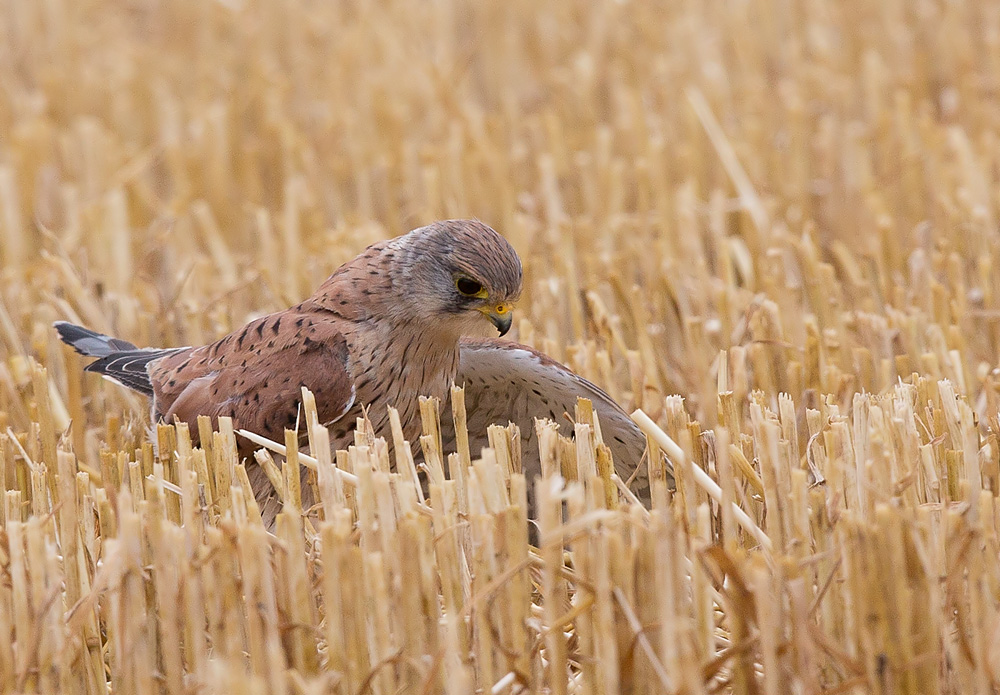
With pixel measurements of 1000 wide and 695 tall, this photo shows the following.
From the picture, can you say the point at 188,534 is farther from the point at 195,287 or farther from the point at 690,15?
the point at 690,15

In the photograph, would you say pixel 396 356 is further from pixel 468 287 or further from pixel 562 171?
pixel 562 171

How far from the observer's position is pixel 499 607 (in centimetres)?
237

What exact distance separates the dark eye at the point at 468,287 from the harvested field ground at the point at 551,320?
50 cm

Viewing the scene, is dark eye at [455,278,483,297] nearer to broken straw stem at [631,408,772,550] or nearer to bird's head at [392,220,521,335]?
bird's head at [392,220,521,335]

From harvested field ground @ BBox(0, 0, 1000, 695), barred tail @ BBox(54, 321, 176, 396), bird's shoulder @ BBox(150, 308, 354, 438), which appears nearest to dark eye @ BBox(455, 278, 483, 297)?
bird's shoulder @ BBox(150, 308, 354, 438)

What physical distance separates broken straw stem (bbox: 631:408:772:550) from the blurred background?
0.50 meters

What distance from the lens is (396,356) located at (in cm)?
333

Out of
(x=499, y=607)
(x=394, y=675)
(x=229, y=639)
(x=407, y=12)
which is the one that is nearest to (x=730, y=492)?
(x=499, y=607)

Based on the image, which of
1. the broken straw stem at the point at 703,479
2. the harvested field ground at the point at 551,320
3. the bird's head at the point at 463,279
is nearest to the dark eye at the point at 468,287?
the bird's head at the point at 463,279

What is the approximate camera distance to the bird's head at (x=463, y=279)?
10.6 feet

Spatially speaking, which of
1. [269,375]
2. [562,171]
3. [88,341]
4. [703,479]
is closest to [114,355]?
[88,341]

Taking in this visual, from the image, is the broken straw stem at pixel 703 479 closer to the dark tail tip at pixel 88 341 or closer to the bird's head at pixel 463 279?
the bird's head at pixel 463 279

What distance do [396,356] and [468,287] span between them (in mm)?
274

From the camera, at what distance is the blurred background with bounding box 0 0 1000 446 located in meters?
Result: 3.91
